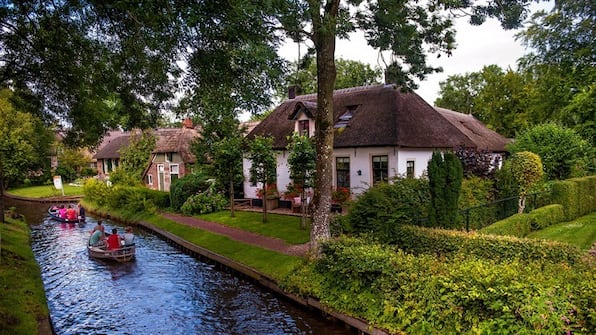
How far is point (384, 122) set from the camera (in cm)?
2031

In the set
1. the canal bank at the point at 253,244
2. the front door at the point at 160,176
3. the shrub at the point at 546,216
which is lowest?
the canal bank at the point at 253,244

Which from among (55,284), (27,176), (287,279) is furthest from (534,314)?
(27,176)

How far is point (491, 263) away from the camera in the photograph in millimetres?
8094

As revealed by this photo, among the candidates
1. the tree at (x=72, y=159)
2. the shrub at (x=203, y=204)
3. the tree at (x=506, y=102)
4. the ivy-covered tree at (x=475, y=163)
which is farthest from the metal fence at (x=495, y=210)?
the tree at (x=72, y=159)

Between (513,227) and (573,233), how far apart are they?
110 inches

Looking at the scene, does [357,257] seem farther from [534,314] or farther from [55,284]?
[55,284]

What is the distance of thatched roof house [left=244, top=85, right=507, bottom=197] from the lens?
1944cm

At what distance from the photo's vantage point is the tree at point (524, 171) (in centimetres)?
1680

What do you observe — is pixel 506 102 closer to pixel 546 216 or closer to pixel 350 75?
pixel 350 75

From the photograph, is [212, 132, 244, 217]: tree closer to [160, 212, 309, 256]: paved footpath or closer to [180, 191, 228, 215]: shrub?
[160, 212, 309, 256]: paved footpath

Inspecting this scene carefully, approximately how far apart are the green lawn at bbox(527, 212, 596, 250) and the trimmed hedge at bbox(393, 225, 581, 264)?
4702mm

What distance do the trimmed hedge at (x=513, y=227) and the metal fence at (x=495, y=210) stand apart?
0.81m

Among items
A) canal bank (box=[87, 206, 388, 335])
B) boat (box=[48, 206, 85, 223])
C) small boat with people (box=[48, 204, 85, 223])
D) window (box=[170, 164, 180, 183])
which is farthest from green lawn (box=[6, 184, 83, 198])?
canal bank (box=[87, 206, 388, 335])

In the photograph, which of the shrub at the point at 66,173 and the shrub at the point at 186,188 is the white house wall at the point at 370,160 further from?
the shrub at the point at 66,173
